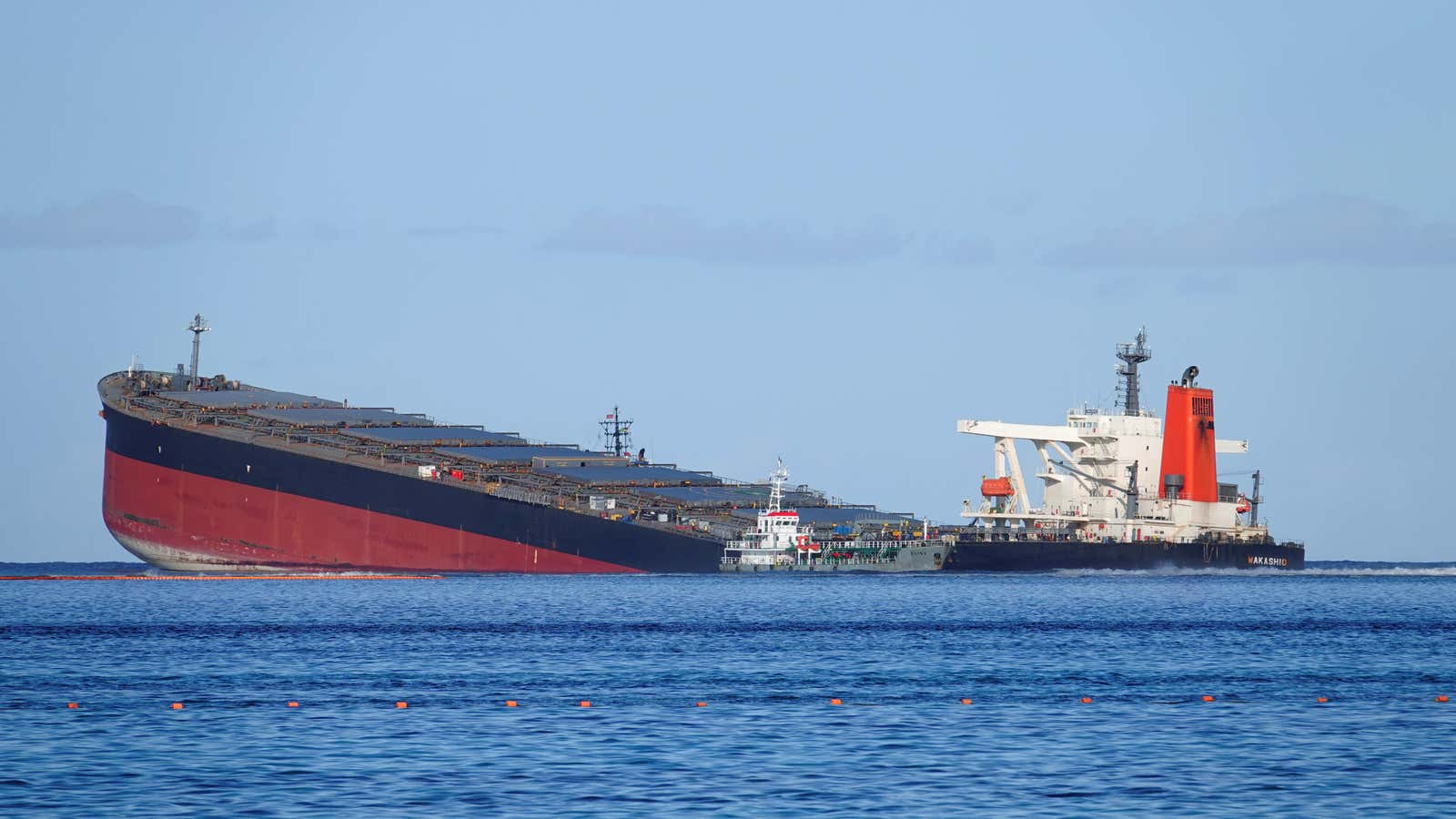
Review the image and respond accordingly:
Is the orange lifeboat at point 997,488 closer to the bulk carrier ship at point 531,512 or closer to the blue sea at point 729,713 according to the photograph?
the bulk carrier ship at point 531,512

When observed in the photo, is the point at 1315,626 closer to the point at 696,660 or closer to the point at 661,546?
the point at 696,660

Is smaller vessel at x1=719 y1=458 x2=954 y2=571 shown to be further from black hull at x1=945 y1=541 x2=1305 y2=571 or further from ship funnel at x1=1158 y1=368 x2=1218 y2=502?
ship funnel at x1=1158 y1=368 x2=1218 y2=502

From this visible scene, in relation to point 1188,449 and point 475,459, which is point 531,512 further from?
point 1188,449

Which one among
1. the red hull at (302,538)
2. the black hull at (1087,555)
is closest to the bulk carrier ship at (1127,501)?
the black hull at (1087,555)

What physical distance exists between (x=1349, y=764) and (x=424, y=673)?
69.7ft

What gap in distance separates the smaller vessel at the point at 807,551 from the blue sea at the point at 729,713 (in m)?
33.7

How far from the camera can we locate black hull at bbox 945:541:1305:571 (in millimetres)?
100188

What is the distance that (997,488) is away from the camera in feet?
348

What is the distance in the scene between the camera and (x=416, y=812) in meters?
25.2

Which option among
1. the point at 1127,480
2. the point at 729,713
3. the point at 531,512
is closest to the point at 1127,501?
the point at 1127,480

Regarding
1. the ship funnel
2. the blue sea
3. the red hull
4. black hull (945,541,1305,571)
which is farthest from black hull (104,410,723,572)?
the blue sea

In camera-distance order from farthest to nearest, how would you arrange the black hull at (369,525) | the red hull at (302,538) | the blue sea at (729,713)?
the red hull at (302,538) → the black hull at (369,525) → the blue sea at (729,713)

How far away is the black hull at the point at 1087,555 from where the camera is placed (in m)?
100

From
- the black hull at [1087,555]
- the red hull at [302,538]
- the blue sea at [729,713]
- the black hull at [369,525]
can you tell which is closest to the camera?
the blue sea at [729,713]
